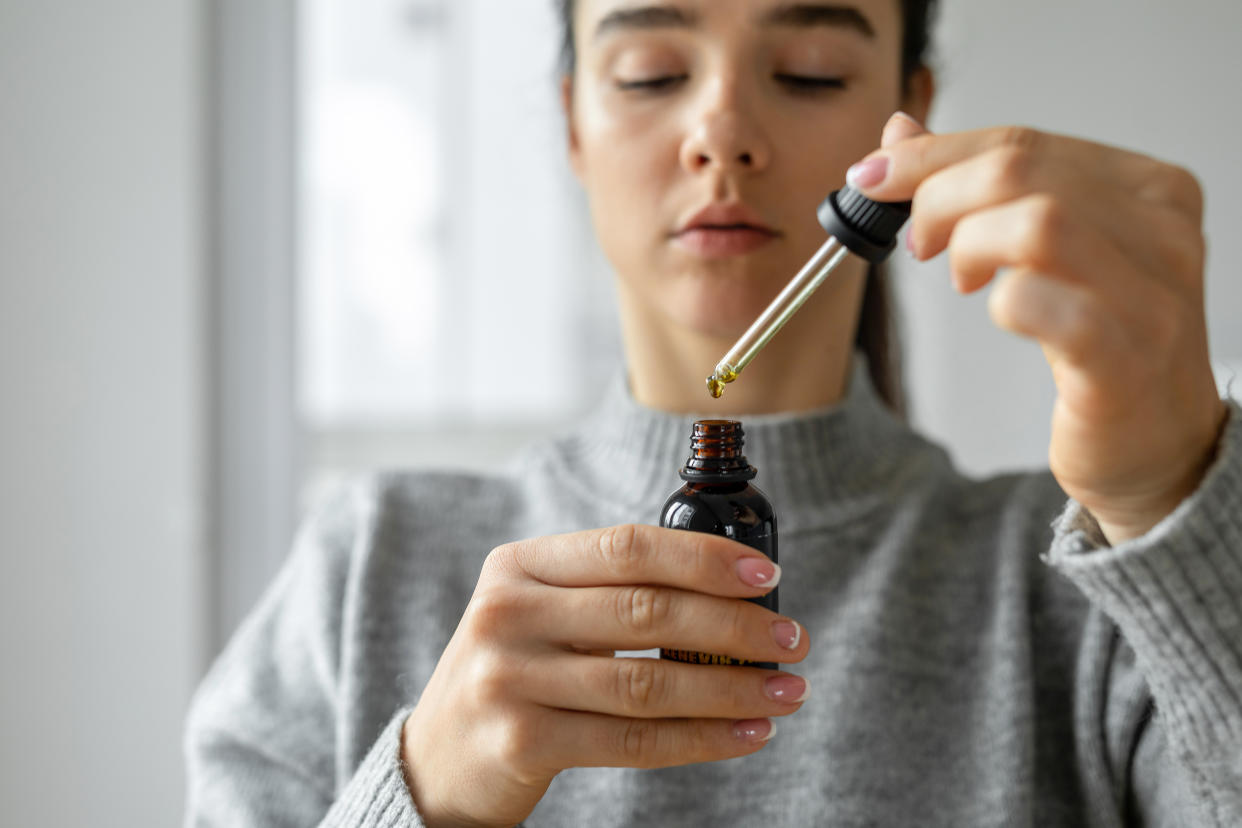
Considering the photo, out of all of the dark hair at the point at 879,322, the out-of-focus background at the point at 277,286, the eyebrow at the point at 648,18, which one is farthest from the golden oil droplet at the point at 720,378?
the out-of-focus background at the point at 277,286

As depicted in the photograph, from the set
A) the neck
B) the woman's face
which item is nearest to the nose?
the woman's face

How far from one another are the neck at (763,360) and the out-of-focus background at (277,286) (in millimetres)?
521

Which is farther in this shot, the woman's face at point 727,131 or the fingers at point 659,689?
the woman's face at point 727,131

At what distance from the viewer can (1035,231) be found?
17.4 inches

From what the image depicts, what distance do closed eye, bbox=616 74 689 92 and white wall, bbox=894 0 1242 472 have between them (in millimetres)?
742

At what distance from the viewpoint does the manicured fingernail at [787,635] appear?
0.53 metres

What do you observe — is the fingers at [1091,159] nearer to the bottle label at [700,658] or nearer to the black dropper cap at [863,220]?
the black dropper cap at [863,220]

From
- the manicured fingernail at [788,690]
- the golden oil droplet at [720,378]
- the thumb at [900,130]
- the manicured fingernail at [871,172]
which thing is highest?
the thumb at [900,130]

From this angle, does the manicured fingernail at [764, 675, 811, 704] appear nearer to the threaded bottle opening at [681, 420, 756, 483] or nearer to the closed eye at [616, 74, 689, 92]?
the threaded bottle opening at [681, 420, 756, 483]

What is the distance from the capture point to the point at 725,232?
30.3 inches

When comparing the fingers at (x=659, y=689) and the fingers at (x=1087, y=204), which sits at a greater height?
the fingers at (x=1087, y=204)

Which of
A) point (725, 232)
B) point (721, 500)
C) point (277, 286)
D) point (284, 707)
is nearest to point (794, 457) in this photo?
point (725, 232)

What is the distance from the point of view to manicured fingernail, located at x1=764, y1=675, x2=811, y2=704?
0.53m

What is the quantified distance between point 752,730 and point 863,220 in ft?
0.93
